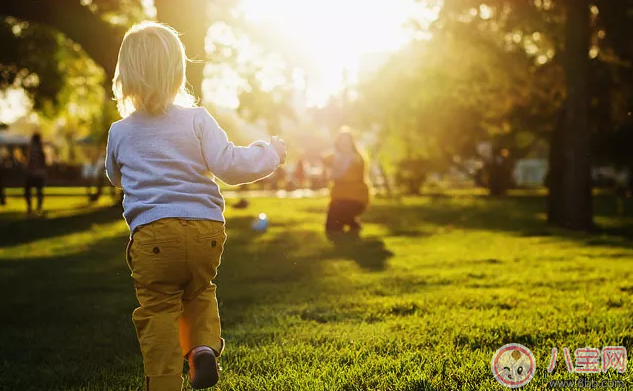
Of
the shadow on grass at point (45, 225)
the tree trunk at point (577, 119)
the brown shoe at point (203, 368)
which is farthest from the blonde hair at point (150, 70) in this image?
the tree trunk at point (577, 119)

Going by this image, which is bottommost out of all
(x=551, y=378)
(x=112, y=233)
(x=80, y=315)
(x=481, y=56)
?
(x=112, y=233)

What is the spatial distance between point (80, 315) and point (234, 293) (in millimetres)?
1702

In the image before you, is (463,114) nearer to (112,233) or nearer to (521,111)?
(521,111)

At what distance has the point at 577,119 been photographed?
1611cm

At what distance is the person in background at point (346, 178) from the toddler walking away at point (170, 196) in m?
10.7

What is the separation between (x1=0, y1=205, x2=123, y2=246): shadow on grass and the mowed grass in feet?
4.39

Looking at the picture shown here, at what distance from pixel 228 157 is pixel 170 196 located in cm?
34

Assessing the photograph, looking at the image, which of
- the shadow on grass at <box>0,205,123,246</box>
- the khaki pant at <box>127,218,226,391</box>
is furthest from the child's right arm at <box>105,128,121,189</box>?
the shadow on grass at <box>0,205,123,246</box>

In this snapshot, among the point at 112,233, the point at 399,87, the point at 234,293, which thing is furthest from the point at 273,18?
the point at 234,293

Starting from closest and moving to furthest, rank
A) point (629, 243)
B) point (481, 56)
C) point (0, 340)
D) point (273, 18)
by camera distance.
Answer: point (0, 340)
point (629, 243)
point (481, 56)
point (273, 18)

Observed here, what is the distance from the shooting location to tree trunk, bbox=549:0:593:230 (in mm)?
16094

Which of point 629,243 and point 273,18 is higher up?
point 273,18

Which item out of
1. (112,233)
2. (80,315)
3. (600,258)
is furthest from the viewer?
(112,233)

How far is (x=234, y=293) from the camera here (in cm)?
793
